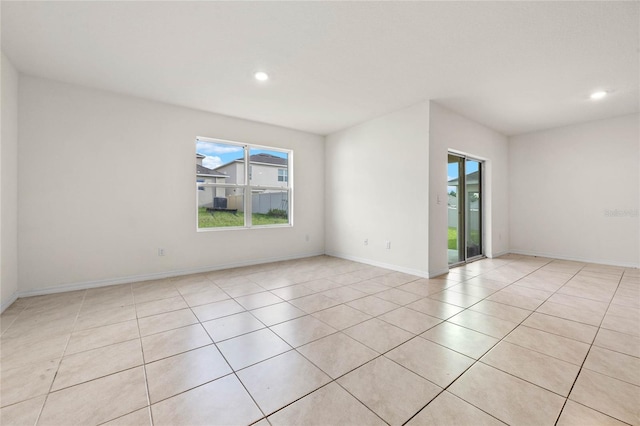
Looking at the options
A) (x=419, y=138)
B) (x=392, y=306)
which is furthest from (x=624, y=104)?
(x=392, y=306)

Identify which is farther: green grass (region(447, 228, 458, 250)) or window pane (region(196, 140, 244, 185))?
green grass (region(447, 228, 458, 250))

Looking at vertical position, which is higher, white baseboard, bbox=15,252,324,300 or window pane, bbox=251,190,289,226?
window pane, bbox=251,190,289,226

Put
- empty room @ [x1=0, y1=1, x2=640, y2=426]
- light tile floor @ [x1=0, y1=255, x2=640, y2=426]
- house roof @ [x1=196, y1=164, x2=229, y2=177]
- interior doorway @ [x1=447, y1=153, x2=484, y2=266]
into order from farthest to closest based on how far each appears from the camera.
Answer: interior doorway @ [x1=447, y1=153, x2=484, y2=266] < house roof @ [x1=196, y1=164, x2=229, y2=177] < empty room @ [x1=0, y1=1, x2=640, y2=426] < light tile floor @ [x1=0, y1=255, x2=640, y2=426]

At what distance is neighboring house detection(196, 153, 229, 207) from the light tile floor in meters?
1.63

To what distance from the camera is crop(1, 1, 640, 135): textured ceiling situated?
2203 mm

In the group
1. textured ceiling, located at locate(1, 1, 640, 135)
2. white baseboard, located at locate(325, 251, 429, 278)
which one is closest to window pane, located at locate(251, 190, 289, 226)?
white baseboard, located at locate(325, 251, 429, 278)

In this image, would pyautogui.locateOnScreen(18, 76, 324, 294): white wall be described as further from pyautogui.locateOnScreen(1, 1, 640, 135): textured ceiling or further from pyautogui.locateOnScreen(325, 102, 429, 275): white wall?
pyautogui.locateOnScreen(325, 102, 429, 275): white wall

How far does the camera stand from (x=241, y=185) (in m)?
5.04

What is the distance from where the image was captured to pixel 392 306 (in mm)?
2947

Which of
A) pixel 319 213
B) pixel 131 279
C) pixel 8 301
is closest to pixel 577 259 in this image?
pixel 319 213

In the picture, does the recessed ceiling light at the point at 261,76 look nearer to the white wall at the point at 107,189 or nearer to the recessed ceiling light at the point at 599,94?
the white wall at the point at 107,189

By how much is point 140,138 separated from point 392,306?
166 inches

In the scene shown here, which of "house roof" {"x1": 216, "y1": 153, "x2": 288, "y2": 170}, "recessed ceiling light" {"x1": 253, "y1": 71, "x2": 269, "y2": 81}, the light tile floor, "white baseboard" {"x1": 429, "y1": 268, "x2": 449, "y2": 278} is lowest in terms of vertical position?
the light tile floor

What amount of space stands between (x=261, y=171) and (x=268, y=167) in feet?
0.62
